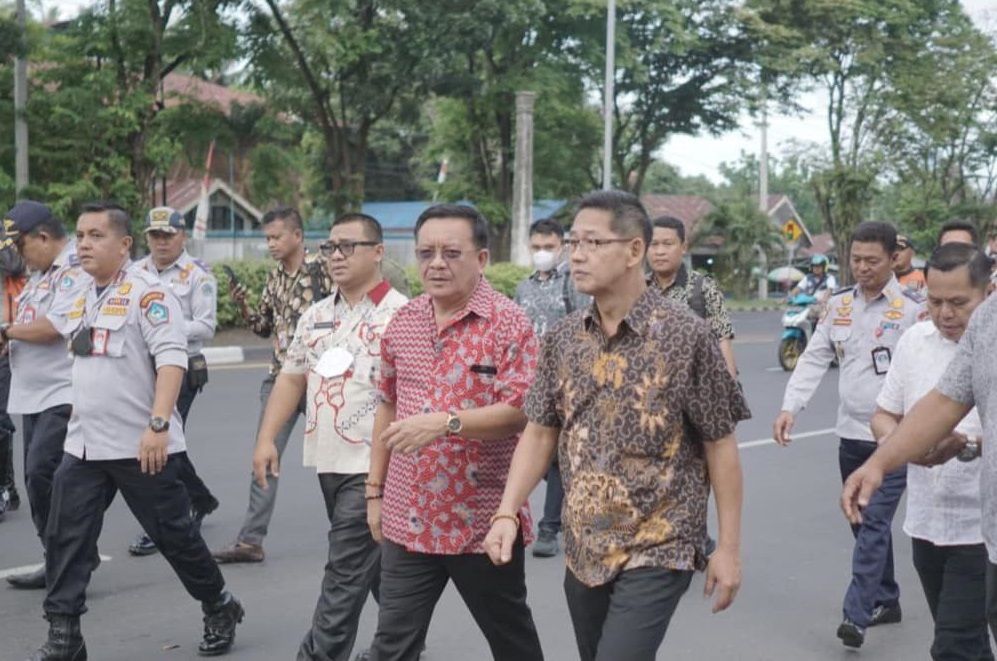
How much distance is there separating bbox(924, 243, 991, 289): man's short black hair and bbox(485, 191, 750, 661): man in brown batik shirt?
122 centimetres

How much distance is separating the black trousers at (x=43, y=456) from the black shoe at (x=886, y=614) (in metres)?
3.88

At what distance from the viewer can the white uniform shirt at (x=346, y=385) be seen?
4664 mm

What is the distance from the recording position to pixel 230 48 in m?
22.7

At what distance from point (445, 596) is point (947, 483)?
A: 2801mm

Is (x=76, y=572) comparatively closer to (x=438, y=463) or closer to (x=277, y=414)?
(x=277, y=414)

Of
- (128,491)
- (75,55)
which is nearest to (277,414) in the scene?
(128,491)

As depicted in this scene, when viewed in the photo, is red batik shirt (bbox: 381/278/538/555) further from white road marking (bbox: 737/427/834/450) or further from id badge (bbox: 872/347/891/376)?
white road marking (bbox: 737/427/834/450)

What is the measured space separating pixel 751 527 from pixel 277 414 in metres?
4.26

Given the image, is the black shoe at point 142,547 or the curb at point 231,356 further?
the curb at point 231,356

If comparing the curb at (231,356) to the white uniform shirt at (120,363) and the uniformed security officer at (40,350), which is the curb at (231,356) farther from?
the white uniform shirt at (120,363)

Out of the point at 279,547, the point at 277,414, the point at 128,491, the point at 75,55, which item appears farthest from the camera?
the point at 75,55

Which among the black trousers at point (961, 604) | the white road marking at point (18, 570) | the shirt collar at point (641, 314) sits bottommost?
the white road marking at point (18, 570)

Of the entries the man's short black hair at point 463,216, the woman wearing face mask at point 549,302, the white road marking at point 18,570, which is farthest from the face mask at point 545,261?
the man's short black hair at point 463,216

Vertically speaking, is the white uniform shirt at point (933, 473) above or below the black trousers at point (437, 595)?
above
